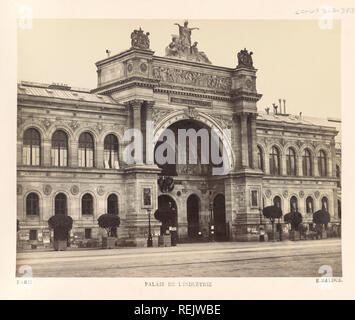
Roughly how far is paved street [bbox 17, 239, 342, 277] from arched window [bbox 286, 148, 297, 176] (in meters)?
11.1

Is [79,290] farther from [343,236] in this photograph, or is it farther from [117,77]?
[117,77]

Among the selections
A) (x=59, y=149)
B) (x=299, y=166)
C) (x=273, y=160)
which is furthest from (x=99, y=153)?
(x=299, y=166)

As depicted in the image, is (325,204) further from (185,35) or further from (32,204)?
(32,204)

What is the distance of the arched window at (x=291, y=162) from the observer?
1879 inches

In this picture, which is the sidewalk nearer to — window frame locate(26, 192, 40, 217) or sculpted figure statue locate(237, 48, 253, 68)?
window frame locate(26, 192, 40, 217)

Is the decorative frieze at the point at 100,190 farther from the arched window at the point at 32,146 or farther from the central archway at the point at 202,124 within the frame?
the central archway at the point at 202,124

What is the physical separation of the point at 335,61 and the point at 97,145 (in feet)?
52.5

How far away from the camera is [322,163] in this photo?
4403 cm

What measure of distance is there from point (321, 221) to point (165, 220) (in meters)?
10.1

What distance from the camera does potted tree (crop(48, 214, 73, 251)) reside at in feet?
119

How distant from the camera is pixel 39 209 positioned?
115 feet

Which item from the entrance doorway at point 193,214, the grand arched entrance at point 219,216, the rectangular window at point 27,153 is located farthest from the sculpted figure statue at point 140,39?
the grand arched entrance at point 219,216

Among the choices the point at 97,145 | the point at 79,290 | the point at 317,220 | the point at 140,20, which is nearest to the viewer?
the point at 79,290

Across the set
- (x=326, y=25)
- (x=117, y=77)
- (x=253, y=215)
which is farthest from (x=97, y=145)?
(x=326, y=25)
